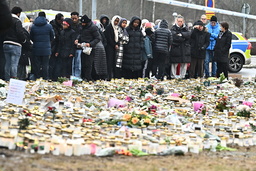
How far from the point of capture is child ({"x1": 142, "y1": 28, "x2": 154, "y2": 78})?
18.7 metres

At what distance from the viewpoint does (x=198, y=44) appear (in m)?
19.7

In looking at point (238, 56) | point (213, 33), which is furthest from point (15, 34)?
point (238, 56)

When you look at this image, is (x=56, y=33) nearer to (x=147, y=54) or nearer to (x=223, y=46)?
(x=147, y=54)

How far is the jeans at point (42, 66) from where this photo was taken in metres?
16.5

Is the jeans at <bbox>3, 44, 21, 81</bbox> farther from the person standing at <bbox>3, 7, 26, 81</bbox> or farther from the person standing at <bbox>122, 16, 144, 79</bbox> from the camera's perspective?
the person standing at <bbox>122, 16, 144, 79</bbox>

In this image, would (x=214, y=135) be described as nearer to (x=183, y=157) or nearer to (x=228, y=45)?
(x=183, y=157)

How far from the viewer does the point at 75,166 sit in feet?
21.6

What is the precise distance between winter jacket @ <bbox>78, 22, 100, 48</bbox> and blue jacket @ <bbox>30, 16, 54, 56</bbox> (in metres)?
0.93

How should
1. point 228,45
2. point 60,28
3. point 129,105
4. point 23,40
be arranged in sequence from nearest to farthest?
point 129,105, point 23,40, point 60,28, point 228,45

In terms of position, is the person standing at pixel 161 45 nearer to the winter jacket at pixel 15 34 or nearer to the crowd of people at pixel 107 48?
the crowd of people at pixel 107 48

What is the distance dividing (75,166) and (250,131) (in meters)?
4.05

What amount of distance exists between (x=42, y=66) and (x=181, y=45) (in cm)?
470

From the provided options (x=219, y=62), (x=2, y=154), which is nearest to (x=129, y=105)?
(x=2, y=154)

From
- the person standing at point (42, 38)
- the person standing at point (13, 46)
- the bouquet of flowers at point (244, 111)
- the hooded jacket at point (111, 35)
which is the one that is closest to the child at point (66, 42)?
the person standing at point (42, 38)
